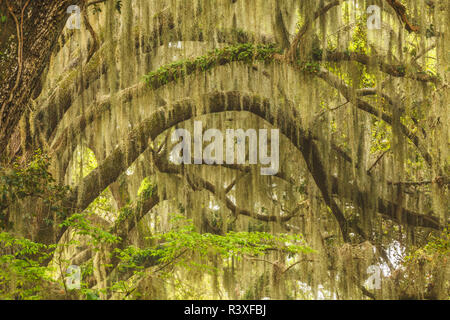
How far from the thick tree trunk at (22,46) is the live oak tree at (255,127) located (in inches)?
25.5

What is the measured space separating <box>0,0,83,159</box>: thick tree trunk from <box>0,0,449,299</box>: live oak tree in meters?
0.65

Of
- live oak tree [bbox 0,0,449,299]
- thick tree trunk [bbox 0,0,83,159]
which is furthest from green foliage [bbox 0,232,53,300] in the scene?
thick tree trunk [bbox 0,0,83,159]

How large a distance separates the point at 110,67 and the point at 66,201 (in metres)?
1.77

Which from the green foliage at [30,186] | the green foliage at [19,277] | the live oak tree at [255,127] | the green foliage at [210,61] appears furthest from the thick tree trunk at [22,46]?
the green foliage at [210,61]

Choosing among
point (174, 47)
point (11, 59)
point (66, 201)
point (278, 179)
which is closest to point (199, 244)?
point (66, 201)

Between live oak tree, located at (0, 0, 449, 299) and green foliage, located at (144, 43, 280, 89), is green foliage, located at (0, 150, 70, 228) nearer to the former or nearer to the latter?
live oak tree, located at (0, 0, 449, 299)

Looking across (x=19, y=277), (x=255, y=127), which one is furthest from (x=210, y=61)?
(x=19, y=277)

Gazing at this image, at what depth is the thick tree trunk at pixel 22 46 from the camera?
4.83m

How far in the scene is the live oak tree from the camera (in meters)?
6.21

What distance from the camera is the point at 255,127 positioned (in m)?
8.18

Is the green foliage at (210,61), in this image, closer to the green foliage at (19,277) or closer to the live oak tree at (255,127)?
the live oak tree at (255,127)

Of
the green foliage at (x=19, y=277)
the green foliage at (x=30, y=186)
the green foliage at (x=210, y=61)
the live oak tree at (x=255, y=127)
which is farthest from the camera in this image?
the green foliage at (x=210, y=61)
